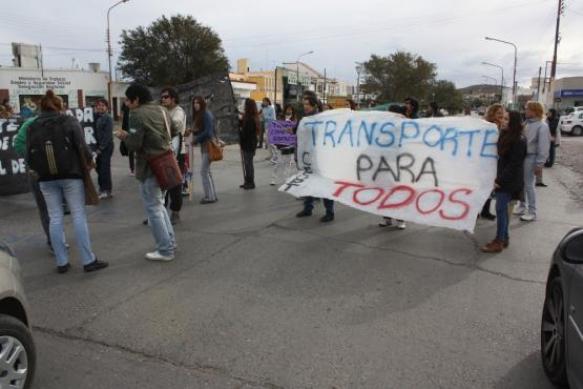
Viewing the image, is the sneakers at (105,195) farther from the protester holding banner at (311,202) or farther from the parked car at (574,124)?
→ the parked car at (574,124)

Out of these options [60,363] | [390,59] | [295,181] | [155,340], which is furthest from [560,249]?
[390,59]

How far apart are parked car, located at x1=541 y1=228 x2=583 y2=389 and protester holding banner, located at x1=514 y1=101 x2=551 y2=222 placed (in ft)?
15.3

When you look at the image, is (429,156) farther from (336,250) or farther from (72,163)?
(72,163)

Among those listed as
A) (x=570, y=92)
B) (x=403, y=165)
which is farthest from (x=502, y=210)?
(x=570, y=92)

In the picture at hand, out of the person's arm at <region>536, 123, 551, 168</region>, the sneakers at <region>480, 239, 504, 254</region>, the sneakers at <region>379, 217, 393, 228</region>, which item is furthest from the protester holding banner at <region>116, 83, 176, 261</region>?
the person's arm at <region>536, 123, 551, 168</region>

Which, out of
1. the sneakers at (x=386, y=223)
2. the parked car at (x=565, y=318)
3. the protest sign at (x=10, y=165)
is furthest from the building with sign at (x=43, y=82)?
the parked car at (x=565, y=318)

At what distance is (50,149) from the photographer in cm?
491

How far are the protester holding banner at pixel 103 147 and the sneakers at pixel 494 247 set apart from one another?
6669 millimetres

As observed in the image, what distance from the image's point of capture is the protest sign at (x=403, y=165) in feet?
19.5

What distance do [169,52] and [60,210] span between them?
197 ft

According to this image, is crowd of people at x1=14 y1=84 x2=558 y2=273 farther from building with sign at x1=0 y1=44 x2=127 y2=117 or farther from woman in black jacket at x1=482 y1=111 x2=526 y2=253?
building with sign at x1=0 y1=44 x2=127 y2=117

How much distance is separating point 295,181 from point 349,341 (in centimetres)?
355

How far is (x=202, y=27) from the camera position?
6306cm

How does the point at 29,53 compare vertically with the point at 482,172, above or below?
above
